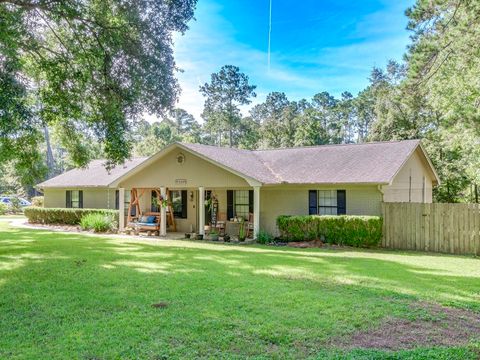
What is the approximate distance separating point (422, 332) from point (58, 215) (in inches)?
965

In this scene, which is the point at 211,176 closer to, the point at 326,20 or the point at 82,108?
the point at 82,108

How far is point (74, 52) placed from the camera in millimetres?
13227

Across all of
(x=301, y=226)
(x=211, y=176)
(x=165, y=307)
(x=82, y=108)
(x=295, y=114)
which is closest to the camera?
(x=165, y=307)

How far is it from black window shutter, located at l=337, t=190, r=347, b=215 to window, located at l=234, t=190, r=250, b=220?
14.6 feet

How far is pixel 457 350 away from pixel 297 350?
1886mm

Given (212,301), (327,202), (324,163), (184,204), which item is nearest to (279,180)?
(327,202)

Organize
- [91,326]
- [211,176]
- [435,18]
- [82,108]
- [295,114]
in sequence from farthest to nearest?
[295,114] → [211,176] → [82,108] → [435,18] → [91,326]

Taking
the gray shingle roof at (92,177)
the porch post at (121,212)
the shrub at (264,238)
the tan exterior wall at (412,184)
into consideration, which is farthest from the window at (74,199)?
the tan exterior wall at (412,184)

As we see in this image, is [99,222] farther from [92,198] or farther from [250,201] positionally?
[250,201]

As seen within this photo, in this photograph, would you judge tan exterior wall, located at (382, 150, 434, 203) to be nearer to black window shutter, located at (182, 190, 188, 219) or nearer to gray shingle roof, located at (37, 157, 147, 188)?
black window shutter, located at (182, 190, 188, 219)

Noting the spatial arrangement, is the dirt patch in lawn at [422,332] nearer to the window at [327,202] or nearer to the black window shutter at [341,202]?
the black window shutter at [341,202]

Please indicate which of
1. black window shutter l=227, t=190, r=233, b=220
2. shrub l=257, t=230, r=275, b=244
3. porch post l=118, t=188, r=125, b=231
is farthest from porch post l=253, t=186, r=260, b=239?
porch post l=118, t=188, r=125, b=231

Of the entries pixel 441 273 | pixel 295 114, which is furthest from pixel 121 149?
pixel 295 114

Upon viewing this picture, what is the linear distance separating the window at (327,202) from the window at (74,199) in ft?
54.5
